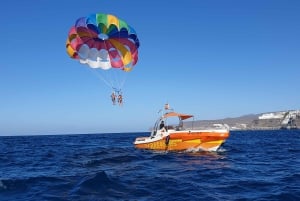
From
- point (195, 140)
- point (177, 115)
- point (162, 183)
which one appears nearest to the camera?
point (162, 183)

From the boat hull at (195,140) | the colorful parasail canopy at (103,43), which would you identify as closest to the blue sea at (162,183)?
the boat hull at (195,140)

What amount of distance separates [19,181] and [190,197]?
797cm

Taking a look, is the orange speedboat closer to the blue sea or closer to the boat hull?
the boat hull

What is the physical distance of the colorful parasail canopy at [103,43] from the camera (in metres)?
25.8

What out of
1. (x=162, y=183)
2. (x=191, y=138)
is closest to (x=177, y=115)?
(x=191, y=138)

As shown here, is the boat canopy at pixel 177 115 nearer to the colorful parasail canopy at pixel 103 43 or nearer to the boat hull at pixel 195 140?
the boat hull at pixel 195 140

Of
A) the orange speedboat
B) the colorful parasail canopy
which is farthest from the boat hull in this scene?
the colorful parasail canopy

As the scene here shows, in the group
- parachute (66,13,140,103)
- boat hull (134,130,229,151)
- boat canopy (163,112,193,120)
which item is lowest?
boat hull (134,130,229,151)

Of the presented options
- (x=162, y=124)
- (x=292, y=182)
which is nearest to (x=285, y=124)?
(x=162, y=124)

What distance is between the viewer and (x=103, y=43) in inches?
1112

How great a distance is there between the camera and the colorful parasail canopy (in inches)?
1017

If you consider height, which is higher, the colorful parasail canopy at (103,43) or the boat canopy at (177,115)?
the colorful parasail canopy at (103,43)

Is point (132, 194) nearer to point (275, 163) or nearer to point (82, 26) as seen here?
point (275, 163)

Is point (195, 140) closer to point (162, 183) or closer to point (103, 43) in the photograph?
point (103, 43)
